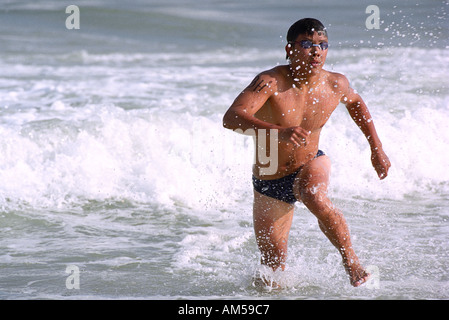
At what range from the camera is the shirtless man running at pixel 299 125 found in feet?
12.0

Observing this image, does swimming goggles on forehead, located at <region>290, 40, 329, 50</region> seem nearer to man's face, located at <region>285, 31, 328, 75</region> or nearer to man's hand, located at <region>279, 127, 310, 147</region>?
man's face, located at <region>285, 31, 328, 75</region>

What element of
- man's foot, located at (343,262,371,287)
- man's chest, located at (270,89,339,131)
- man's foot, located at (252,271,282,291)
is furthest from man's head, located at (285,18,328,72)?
man's foot, located at (252,271,282,291)

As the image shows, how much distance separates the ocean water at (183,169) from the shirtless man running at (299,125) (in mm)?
420

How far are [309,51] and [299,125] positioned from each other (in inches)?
16.2

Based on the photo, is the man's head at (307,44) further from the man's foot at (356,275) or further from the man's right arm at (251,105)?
the man's foot at (356,275)

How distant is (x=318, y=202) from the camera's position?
3641 millimetres

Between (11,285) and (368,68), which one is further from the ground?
(368,68)

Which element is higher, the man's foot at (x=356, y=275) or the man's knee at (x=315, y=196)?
the man's knee at (x=315, y=196)

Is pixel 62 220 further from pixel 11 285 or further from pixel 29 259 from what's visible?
pixel 11 285

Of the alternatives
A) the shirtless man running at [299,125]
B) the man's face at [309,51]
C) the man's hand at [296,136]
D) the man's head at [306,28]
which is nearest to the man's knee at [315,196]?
the shirtless man running at [299,125]

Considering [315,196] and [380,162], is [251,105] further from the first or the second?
[380,162]

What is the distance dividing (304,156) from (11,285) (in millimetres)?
1930

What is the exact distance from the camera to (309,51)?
12.0 feet
